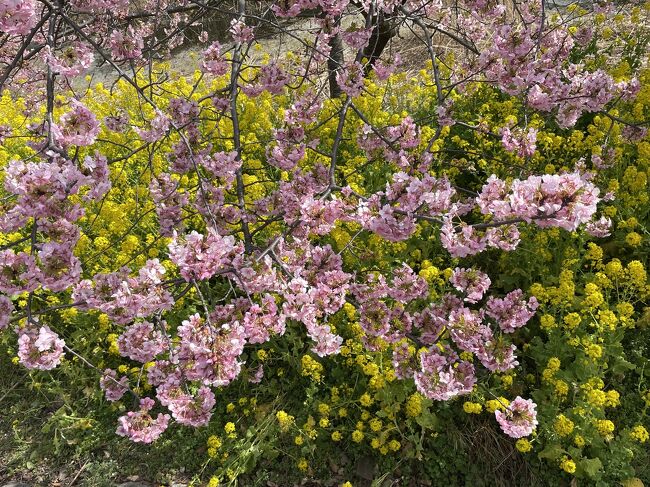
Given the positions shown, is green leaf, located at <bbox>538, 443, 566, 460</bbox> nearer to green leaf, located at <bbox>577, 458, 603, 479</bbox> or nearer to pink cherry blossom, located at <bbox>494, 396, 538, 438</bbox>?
green leaf, located at <bbox>577, 458, 603, 479</bbox>

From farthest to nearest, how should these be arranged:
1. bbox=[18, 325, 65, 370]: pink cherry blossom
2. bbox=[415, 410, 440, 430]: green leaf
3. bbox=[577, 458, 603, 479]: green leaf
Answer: bbox=[415, 410, 440, 430]: green leaf, bbox=[577, 458, 603, 479]: green leaf, bbox=[18, 325, 65, 370]: pink cherry blossom

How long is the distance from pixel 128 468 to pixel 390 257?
1.94m

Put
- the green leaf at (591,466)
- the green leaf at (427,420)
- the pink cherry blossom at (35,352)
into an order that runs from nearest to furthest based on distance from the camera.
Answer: the pink cherry blossom at (35,352) < the green leaf at (591,466) < the green leaf at (427,420)

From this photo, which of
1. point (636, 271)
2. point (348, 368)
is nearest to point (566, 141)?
point (636, 271)

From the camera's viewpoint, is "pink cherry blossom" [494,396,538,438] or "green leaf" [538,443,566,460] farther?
"green leaf" [538,443,566,460]

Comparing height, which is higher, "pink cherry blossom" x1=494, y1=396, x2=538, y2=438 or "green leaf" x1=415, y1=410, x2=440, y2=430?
"pink cherry blossom" x1=494, y1=396, x2=538, y2=438

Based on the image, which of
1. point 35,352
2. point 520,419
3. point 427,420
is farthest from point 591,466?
point 35,352

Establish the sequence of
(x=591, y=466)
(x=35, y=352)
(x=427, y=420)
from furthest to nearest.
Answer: (x=427, y=420)
(x=591, y=466)
(x=35, y=352)

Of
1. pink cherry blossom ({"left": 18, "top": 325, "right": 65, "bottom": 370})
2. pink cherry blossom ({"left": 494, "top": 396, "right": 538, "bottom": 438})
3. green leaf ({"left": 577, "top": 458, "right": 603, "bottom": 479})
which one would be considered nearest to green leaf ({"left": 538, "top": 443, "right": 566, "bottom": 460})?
green leaf ({"left": 577, "top": 458, "right": 603, "bottom": 479})

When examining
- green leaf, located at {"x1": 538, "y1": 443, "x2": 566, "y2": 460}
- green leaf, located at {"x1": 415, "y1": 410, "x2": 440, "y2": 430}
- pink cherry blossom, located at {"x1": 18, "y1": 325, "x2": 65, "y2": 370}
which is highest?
pink cherry blossom, located at {"x1": 18, "y1": 325, "x2": 65, "y2": 370}

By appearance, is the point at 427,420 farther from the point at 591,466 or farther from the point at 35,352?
the point at 35,352

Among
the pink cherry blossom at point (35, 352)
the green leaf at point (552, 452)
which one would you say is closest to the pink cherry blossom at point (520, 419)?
the green leaf at point (552, 452)

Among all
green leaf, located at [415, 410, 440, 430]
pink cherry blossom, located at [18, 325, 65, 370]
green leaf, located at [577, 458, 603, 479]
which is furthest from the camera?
green leaf, located at [415, 410, 440, 430]

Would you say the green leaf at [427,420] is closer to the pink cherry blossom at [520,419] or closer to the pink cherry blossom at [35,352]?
the pink cherry blossom at [520,419]
